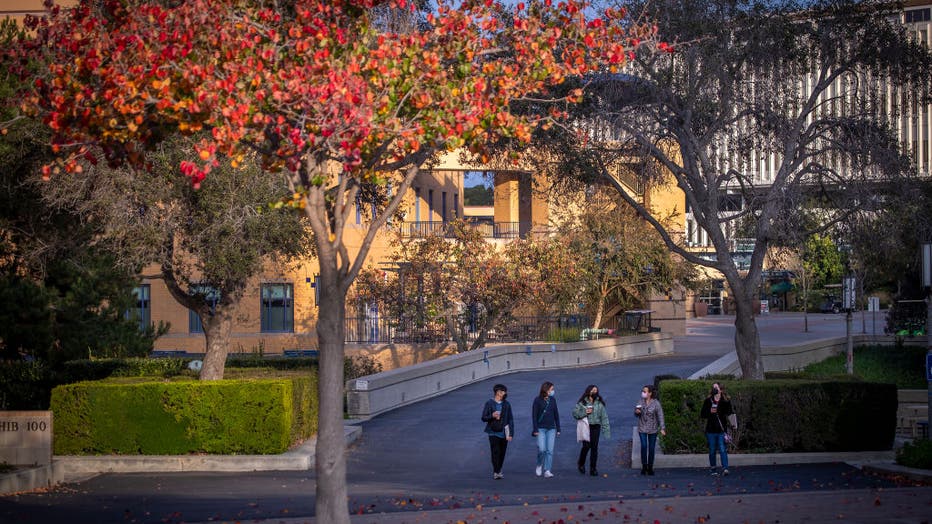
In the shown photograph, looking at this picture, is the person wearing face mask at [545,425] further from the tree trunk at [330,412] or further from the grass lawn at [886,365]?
the grass lawn at [886,365]

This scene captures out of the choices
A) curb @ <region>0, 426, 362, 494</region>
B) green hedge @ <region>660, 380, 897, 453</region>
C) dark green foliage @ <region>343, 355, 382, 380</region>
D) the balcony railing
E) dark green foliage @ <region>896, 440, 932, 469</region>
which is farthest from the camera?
the balcony railing

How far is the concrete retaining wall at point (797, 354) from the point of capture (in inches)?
1129

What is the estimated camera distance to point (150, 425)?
17.4m

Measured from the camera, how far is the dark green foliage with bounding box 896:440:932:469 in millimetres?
15859

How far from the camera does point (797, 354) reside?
36062mm

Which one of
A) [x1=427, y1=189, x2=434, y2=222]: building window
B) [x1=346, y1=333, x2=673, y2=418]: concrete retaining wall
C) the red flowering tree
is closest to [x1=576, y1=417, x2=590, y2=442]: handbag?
the red flowering tree

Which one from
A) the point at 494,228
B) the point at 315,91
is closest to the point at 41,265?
the point at 315,91

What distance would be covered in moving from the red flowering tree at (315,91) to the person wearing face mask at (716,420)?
6.49 meters

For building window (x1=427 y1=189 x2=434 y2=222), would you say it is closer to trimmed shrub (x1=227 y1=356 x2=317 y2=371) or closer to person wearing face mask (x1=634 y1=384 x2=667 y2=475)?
trimmed shrub (x1=227 y1=356 x2=317 y2=371)

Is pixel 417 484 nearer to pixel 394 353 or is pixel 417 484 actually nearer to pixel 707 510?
pixel 707 510

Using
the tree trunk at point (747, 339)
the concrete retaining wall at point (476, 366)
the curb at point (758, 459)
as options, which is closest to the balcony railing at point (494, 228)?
the concrete retaining wall at point (476, 366)

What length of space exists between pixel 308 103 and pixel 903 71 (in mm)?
13144

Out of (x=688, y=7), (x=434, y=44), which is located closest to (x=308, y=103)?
(x=434, y=44)

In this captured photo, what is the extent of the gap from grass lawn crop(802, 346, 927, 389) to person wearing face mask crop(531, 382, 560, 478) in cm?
1933
